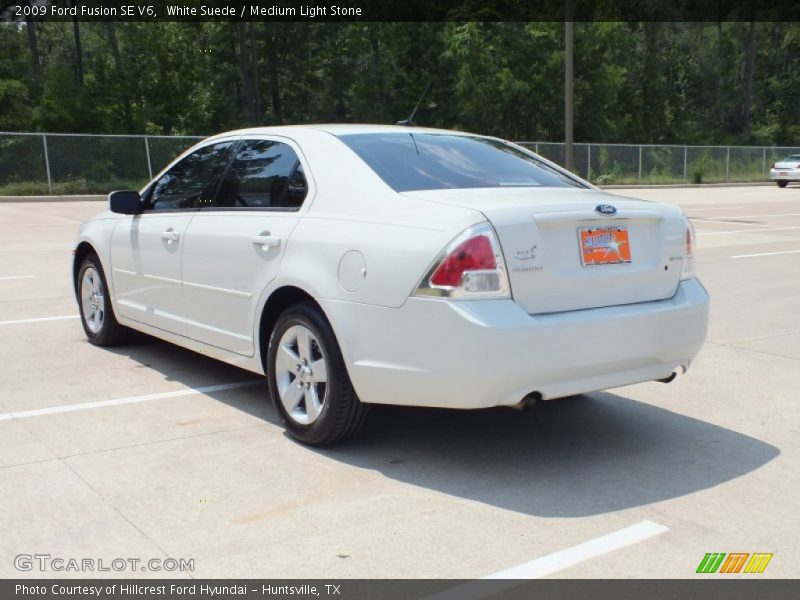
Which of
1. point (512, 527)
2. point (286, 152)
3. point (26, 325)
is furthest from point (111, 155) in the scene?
point (512, 527)

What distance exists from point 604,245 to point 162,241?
298 centimetres

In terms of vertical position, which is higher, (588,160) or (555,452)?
(588,160)

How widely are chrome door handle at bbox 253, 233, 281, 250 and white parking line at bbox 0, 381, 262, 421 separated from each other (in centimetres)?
132

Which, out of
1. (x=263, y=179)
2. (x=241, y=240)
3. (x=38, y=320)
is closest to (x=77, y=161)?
(x=38, y=320)

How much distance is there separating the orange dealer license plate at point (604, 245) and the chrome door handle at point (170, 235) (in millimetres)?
2698

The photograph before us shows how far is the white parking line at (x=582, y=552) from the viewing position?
337 centimetres

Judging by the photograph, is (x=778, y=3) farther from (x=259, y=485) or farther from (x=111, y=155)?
(x=259, y=485)

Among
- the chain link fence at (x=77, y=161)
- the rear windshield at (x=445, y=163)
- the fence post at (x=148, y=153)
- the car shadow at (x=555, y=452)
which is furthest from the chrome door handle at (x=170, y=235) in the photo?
the fence post at (x=148, y=153)

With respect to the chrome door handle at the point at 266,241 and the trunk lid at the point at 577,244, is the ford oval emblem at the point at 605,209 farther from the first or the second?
the chrome door handle at the point at 266,241

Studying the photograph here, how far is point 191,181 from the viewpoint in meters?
6.05

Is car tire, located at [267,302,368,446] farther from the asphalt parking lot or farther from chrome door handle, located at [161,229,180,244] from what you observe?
chrome door handle, located at [161,229,180,244]

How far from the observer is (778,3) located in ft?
229
